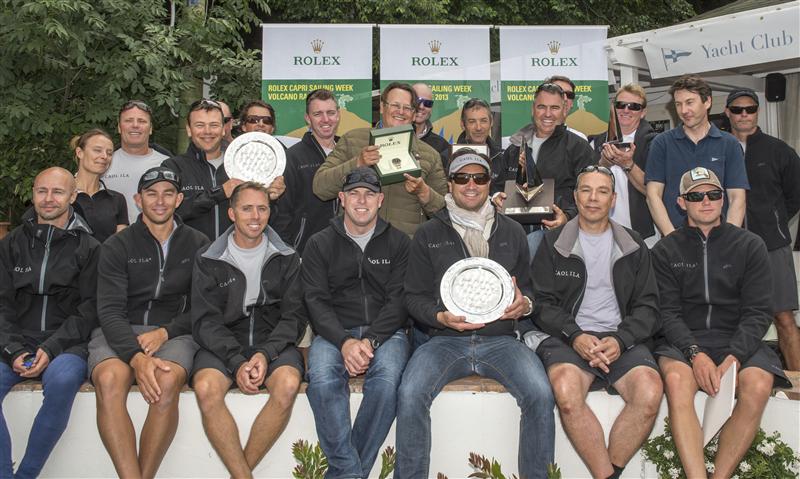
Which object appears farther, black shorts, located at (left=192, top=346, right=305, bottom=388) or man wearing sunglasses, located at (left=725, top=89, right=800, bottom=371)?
man wearing sunglasses, located at (left=725, top=89, right=800, bottom=371)

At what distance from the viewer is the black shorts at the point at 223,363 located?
505 centimetres

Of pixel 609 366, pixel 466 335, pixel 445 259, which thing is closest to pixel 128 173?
pixel 445 259

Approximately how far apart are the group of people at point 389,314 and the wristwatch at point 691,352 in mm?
14

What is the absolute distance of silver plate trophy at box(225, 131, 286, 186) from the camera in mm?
5938

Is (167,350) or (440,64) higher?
(440,64)

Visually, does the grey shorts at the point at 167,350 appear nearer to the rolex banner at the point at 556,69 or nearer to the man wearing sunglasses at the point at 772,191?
the man wearing sunglasses at the point at 772,191

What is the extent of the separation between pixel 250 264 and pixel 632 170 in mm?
3056

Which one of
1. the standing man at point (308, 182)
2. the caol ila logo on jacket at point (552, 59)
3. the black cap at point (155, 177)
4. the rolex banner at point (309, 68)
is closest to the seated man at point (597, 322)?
the standing man at point (308, 182)

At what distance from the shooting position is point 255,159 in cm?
598

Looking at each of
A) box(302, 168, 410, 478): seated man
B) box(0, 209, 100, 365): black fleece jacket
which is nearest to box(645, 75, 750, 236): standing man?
box(302, 168, 410, 478): seated man

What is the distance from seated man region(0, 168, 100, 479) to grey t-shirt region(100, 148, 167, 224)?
2.54ft

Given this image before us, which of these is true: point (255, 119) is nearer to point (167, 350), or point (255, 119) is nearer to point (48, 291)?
point (48, 291)

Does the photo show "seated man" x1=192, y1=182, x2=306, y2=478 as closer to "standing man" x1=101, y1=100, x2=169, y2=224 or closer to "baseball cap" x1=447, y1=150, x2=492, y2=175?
"baseball cap" x1=447, y1=150, x2=492, y2=175

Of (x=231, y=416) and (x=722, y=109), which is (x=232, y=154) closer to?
(x=231, y=416)
